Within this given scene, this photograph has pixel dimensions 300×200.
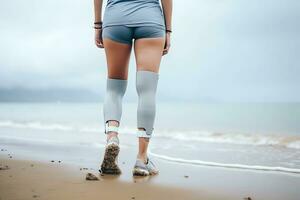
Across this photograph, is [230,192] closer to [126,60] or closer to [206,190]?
[206,190]

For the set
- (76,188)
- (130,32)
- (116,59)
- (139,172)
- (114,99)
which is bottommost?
(139,172)

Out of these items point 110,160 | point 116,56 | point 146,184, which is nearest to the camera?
point 146,184

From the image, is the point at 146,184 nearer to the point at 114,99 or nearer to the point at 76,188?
the point at 76,188

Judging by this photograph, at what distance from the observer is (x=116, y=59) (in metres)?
3.88

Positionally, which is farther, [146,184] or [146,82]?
[146,82]

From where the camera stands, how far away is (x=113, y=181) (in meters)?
3.40

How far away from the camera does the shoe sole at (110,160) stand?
3.66 metres

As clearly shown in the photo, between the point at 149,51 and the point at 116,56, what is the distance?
1.08ft

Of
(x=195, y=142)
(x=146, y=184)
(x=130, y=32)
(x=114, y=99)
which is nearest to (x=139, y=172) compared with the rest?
(x=146, y=184)

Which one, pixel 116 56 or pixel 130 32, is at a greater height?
pixel 130 32

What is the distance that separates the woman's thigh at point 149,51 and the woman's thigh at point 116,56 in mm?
126

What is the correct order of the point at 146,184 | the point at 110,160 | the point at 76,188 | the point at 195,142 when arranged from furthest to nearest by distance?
the point at 195,142, the point at 110,160, the point at 146,184, the point at 76,188

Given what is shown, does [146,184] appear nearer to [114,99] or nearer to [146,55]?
[114,99]

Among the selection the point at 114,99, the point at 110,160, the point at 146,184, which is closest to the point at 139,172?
the point at 110,160
